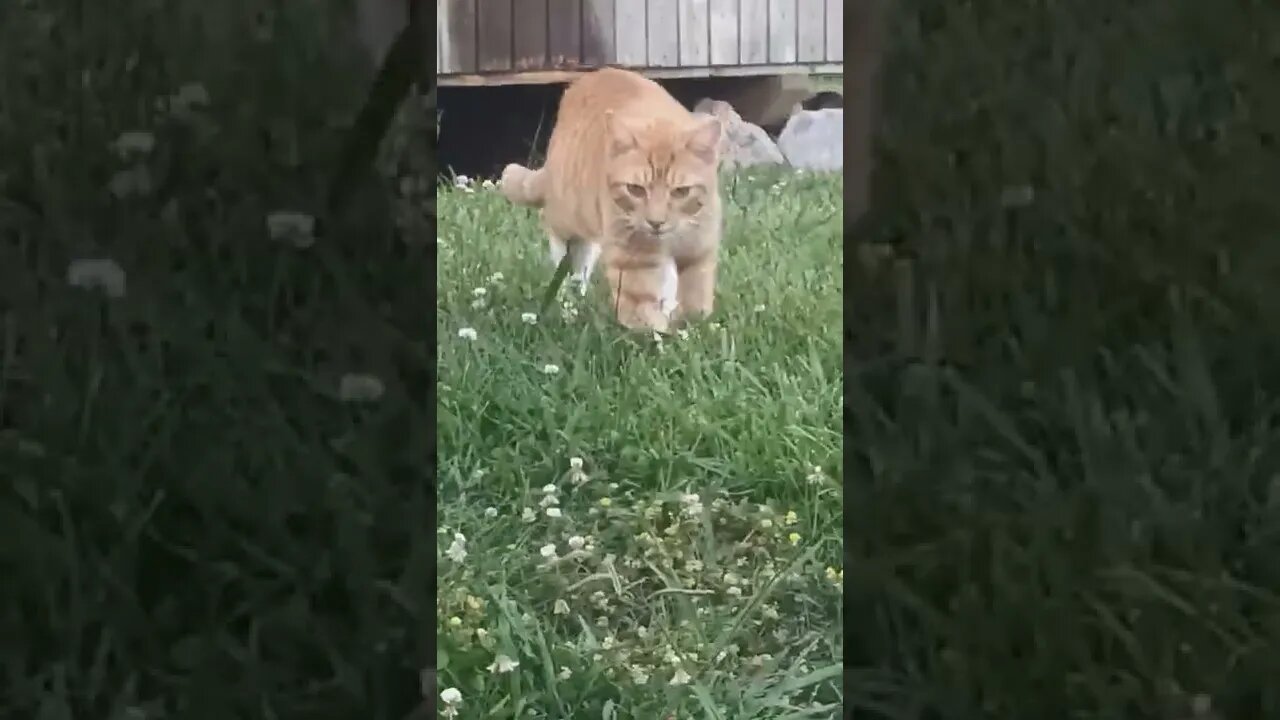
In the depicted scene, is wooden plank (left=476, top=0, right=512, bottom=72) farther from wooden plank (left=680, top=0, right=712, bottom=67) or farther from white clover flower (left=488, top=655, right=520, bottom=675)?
white clover flower (left=488, top=655, right=520, bottom=675)

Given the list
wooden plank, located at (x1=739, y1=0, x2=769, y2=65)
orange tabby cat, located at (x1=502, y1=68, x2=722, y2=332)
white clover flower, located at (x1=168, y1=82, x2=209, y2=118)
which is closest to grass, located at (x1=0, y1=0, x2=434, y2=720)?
white clover flower, located at (x1=168, y1=82, x2=209, y2=118)

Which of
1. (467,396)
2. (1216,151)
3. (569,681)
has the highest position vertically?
(1216,151)

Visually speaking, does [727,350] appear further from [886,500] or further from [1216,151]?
[1216,151]

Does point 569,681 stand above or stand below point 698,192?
below

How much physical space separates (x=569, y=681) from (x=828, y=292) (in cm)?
23

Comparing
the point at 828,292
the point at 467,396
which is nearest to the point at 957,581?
the point at 828,292

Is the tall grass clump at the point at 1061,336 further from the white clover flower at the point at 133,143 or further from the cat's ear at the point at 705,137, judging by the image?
the white clover flower at the point at 133,143

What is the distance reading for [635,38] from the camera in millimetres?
670

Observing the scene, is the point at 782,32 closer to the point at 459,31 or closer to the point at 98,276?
the point at 459,31

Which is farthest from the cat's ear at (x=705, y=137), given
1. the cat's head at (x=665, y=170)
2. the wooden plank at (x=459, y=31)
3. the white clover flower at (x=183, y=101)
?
the white clover flower at (x=183, y=101)

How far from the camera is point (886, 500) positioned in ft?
2.14

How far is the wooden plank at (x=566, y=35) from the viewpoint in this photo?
666 mm

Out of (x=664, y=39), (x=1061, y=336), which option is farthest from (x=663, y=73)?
(x=1061, y=336)

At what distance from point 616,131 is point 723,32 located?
74mm
